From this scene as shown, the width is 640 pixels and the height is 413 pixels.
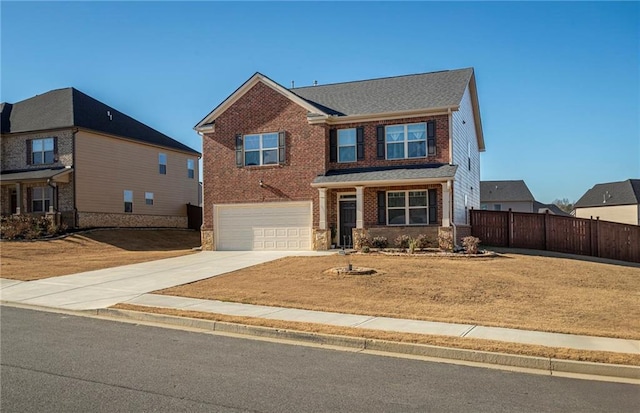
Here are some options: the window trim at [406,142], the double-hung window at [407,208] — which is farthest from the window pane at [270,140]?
the double-hung window at [407,208]

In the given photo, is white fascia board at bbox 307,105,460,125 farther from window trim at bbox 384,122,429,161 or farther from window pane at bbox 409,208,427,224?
window pane at bbox 409,208,427,224

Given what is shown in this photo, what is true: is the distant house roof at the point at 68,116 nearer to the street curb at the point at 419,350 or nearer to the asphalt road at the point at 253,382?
the street curb at the point at 419,350

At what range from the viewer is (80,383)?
6.65 metres

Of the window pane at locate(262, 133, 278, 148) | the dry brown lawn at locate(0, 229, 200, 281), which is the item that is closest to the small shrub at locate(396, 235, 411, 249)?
the window pane at locate(262, 133, 278, 148)

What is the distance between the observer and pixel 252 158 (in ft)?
86.2

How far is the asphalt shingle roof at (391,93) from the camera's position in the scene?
80.2ft

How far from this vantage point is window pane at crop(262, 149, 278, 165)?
25.8 m

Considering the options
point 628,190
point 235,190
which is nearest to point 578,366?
point 235,190

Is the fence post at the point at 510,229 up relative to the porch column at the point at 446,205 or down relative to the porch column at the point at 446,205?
down

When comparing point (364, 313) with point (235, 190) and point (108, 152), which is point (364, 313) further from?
point (108, 152)

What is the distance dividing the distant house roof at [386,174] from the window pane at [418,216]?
5.60 feet

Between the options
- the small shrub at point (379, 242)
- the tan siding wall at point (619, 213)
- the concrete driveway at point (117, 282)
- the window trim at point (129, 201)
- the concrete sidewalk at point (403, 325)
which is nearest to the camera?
the concrete sidewalk at point (403, 325)

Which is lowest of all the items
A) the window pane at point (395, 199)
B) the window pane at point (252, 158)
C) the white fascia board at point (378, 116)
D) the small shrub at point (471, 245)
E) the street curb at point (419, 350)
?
the street curb at point (419, 350)

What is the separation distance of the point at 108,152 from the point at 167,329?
26878mm
